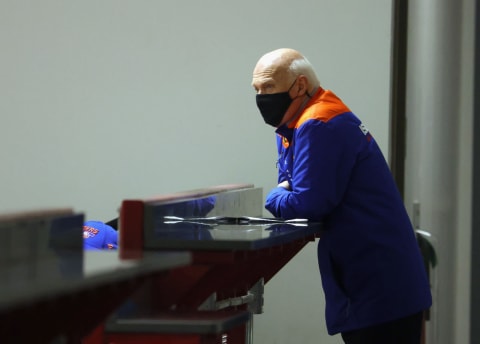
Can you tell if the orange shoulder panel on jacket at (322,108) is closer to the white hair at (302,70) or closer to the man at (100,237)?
the white hair at (302,70)

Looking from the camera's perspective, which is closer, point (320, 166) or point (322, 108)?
point (320, 166)

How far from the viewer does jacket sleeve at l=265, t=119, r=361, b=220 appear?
2838mm

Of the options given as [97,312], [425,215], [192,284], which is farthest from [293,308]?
[97,312]

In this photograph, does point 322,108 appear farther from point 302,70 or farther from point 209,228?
point 209,228

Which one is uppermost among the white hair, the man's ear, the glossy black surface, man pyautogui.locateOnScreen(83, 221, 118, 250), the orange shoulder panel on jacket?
the white hair

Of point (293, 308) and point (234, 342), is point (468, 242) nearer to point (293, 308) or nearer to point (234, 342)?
point (293, 308)

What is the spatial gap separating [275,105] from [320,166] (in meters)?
0.37

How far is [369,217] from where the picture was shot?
9.70 ft

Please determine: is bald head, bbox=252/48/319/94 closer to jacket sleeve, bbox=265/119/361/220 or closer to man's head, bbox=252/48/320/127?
man's head, bbox=252/48/320/127

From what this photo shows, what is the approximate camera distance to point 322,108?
2947 mm

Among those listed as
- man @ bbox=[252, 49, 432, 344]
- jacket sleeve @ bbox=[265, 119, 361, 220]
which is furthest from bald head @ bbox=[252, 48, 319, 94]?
jacket sleeve @ bbox=[265, 119, 361, 220]

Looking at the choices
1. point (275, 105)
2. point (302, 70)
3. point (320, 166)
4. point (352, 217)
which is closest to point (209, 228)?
point (320, 166)

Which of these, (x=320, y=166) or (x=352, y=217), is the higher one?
(x=320, y=166)

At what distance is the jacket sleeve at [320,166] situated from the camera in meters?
2.84
